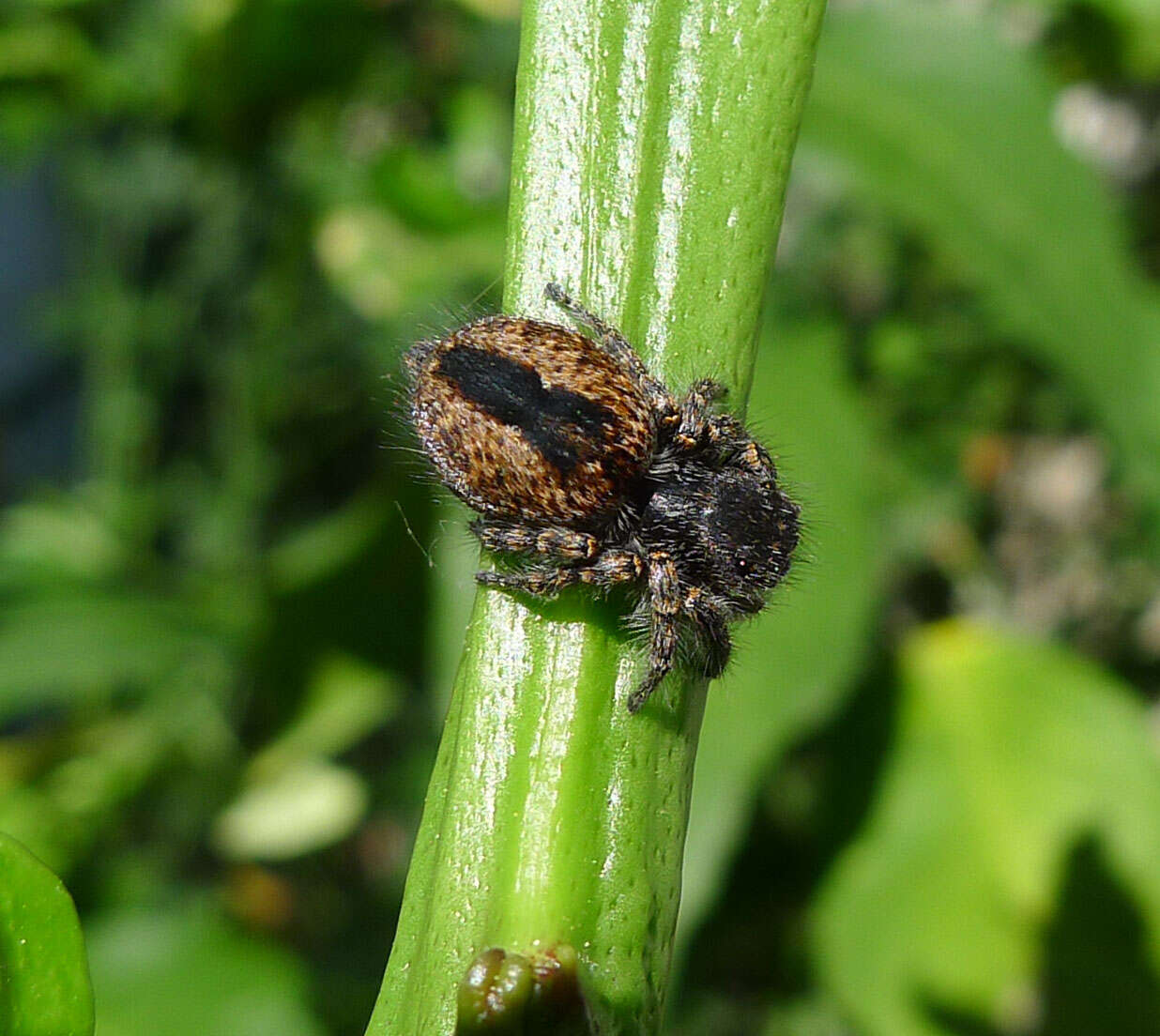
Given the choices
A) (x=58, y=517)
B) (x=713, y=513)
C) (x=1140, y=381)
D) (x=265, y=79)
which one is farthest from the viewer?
(x=58, y=517)

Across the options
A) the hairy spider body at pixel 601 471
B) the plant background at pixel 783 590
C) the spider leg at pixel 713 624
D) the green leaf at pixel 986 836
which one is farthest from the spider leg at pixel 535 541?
the green leaf at pixel 986 836

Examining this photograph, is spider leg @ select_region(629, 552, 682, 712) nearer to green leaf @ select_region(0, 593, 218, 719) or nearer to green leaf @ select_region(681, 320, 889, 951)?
green leaf @ select_region(681, 320, 889, 951)

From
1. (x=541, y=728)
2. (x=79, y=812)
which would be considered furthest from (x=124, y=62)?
(x=541, y=728)

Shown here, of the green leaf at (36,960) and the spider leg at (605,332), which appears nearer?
the green leaf at (36,960)

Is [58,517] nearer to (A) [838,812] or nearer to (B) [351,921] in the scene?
(B) [351,921]

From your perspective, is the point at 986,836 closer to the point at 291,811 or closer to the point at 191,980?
the point at 291,811

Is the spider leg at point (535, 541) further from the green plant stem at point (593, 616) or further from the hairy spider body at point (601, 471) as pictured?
the green plant stem at point (593, 616)
